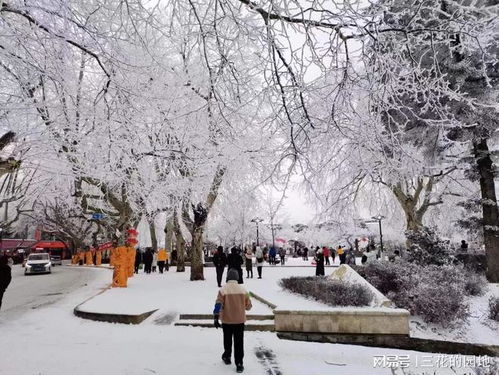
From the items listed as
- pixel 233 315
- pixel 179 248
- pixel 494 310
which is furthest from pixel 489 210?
pixel 179 248

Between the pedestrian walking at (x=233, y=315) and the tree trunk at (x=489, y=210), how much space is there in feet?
44.2

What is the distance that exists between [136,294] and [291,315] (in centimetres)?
759

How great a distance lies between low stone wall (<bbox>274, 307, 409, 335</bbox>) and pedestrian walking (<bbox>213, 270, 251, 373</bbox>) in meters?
2.43

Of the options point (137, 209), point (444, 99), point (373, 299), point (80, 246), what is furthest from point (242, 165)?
point (80, 246)

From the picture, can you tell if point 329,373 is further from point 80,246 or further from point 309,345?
point 80,246

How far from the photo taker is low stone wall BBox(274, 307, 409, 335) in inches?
320

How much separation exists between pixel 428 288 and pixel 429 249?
496 cm

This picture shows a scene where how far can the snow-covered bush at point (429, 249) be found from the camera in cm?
1441

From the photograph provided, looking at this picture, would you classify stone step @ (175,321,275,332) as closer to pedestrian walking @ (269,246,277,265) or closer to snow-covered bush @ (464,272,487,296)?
snow-covered bush @ (464,272,487,296)

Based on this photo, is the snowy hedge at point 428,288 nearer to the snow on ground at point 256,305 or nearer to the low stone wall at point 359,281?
the snow on ground at point 256,305

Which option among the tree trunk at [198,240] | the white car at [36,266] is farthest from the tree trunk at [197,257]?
the white car at [36,266]

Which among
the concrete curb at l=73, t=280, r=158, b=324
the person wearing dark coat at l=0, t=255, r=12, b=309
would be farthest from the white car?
the person wearing dark coat at l=0, t=255, r=12, b=309

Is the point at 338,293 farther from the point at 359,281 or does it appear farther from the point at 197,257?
the point at 197,257

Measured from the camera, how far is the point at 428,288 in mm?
10195
